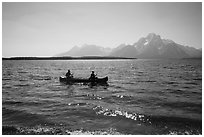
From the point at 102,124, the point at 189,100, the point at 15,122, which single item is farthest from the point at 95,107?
the point at 189,100

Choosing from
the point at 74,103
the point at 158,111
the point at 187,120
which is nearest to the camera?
the point at 187,120

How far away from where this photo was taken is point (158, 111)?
63.3 feet

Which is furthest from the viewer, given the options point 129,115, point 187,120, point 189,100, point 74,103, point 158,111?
point 189,100

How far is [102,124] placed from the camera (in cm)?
1575

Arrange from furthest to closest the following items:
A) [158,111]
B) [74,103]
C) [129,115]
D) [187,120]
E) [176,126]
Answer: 1. [74,103]
2. [158,111]
3. [129,115]
4. [187,120]
5. [176,126]

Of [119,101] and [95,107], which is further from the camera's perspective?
[119,101]

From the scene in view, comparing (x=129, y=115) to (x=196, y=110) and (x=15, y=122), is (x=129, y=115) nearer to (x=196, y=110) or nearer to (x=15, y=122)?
(x=196, y=110)

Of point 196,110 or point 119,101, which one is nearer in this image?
point 196,110

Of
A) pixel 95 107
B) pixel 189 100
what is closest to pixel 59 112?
pixel 95 107

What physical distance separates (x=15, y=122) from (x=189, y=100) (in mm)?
18845

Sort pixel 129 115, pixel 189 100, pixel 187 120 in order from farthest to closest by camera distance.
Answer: pixel 189 100
pixel 129 115
pixel 187 120

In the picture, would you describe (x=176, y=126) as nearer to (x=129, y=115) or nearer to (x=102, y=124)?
(x=129, y=115)

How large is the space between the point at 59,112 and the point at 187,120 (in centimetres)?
1095

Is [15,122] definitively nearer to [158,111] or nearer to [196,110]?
[158,111]
